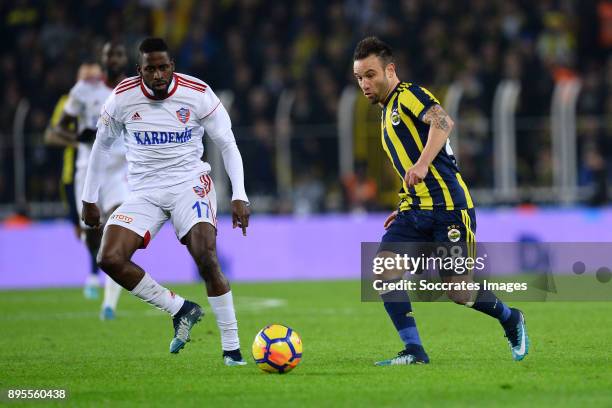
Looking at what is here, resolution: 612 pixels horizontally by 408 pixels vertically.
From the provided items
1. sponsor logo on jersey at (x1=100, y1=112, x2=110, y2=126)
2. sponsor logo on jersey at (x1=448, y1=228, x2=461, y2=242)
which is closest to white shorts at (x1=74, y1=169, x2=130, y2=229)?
sponsor logo on jersey at (x1=100, y1=112, x2=110, y2=126)

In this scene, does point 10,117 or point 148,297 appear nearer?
point 148,297

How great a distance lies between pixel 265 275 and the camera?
1803cm

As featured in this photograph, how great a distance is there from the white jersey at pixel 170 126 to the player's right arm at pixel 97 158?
12 millimetres

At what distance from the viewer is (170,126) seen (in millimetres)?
8641

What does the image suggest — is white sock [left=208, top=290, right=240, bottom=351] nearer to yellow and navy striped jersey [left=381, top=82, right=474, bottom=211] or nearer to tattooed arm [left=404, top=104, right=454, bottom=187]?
yellow and navy striped jersey [left=381, top=82, right=474, bottom=211]

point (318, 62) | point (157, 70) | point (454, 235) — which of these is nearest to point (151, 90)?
point (157, 70)

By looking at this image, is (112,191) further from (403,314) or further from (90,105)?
(403,314)

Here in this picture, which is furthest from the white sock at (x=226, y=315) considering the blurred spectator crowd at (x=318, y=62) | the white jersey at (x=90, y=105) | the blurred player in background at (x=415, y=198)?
the blurred spectator crowd at (x=318, y=62)

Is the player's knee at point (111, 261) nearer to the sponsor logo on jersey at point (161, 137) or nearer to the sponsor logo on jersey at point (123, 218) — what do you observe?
the sponsor logo on jersey at point (123, 218)

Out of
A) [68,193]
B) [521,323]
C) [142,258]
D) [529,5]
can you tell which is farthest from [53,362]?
[529,5]

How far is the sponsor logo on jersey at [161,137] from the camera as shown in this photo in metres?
8.66

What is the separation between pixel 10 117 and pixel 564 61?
30.3 feet

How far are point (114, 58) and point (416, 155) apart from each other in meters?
5.05

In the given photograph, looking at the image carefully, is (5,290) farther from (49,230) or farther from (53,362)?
(53,362)
